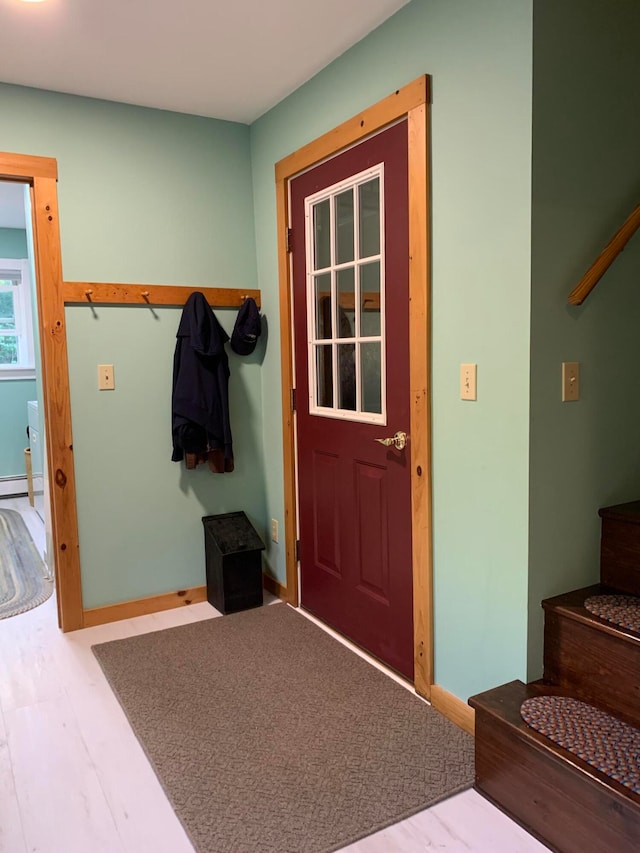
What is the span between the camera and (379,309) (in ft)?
8.17

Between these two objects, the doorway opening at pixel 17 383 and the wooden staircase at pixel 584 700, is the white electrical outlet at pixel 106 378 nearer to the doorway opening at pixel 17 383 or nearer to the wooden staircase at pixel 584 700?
the wooden staircase at pixel 584 700

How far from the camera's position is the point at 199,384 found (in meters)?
3.13

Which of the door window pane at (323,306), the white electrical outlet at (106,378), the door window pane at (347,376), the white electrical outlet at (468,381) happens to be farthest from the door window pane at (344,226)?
the white electrical outlet at (106,378)

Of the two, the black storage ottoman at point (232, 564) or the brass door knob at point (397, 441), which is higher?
the brass door knob at point (397, 441)

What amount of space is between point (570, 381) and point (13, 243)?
5.69 m

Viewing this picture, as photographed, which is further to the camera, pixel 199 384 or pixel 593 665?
pixel 199 384

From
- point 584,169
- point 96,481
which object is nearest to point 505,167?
point 584,169

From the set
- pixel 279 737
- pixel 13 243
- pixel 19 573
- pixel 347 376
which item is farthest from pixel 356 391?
pixel 13 243

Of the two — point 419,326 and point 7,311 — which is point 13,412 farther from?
point 419,326

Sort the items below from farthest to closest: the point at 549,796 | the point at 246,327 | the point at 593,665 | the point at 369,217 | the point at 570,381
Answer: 1. the point at 246,327
2. the point at 369,217
3. the point at 570,381
4. the point at 593,665
5. the point at 549,796

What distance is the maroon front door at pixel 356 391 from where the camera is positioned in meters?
2.41

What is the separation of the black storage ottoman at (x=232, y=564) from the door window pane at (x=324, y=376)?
0.80 metres

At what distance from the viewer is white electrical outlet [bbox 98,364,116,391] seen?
3.04 meters

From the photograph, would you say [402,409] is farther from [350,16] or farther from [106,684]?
[106,684]
